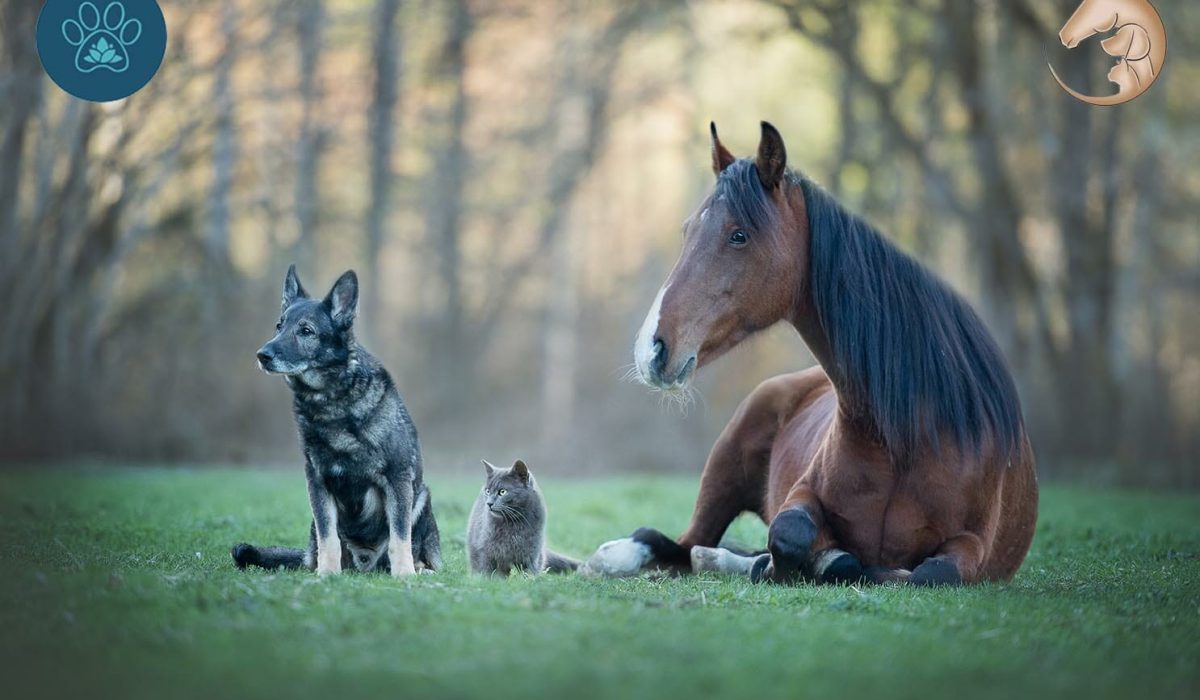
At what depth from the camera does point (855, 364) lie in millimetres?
6746

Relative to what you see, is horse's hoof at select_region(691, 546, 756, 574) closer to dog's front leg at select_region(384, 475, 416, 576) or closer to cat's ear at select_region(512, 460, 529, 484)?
cat's ear at select_region(512, 460, 529, 484)

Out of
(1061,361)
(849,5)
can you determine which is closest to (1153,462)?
(1061,361)

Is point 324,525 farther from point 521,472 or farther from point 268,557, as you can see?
point 521,472

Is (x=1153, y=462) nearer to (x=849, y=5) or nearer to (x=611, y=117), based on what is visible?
(x=849, y=5)

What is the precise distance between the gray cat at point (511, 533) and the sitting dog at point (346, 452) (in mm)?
343

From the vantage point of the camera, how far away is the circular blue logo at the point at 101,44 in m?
10.7

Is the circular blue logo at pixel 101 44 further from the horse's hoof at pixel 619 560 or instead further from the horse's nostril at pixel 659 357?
the horse's nostril at pixel 659 357

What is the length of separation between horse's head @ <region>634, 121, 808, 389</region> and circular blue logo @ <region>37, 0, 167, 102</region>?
6.41 metres

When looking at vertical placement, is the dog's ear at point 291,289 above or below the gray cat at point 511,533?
above

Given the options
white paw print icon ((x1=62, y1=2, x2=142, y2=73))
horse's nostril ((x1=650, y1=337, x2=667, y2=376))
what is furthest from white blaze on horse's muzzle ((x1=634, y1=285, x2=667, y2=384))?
white paw print icon ((x1=62, y1=2, x2=142, y2=73))

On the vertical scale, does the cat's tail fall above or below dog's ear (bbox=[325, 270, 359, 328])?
below

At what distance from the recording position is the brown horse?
6645mm

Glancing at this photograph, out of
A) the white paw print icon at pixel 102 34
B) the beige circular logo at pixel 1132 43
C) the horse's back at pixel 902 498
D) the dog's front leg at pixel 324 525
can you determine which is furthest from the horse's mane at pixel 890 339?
the white paw print icon at pixel 102 34

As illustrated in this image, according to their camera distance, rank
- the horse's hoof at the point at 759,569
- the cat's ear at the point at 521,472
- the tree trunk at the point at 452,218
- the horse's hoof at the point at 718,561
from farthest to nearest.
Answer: the tree trunk at the point at 452,218 < the cat's ear at the point at 521,472 < the horse's hoof at the point at 718,561 < the horse's hoof at the point at 759,569
